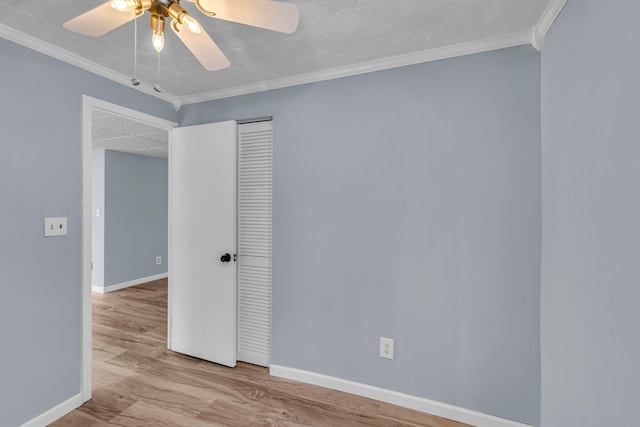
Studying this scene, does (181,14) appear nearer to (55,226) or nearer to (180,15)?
(180,15)

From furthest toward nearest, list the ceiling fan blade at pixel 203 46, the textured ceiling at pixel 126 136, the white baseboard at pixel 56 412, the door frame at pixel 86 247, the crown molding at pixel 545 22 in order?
1. the textured ceiling at pixel 126 136
2. the door frame at pixel 86 247
3. the white baseboard at pixel 56 412
4. the crown molding at pixel 545 22
5. the ceiling fan blade at pixel 203 46

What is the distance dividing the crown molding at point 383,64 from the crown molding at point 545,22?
5 centimetres

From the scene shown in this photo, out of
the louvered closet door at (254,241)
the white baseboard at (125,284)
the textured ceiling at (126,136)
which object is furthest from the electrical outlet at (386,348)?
the white baseboard at (125,284)

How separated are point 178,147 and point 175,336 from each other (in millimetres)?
1765

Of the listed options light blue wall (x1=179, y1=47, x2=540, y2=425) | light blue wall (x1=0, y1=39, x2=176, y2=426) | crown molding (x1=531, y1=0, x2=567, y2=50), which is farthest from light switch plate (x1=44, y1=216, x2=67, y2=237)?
crown molding (x1=531, y1=0, x2=567, y2=50)

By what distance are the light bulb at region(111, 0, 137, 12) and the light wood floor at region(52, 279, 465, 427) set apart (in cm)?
221

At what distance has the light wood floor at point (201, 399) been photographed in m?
1.88

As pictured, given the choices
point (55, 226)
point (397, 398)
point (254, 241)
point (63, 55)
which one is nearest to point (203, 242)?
point (254, 241)

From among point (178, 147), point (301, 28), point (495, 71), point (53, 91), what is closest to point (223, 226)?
point (178, 147)

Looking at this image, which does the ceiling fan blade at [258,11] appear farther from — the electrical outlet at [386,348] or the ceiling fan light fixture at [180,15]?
the electrical outlet at [386,348]

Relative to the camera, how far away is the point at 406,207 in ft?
6.55

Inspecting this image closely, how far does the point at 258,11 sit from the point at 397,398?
92.8 inches

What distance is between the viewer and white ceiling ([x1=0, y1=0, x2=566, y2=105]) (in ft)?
4.90

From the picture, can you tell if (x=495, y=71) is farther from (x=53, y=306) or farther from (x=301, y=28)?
(x=53, y=306)
